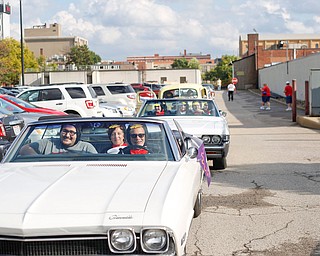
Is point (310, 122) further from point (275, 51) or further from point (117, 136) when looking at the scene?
point (275, 51)

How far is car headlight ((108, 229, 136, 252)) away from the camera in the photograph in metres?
4.40

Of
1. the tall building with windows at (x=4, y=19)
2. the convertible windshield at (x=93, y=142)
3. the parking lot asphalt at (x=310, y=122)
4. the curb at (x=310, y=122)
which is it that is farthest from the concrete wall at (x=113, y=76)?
the convertible windshield at (x=93, y=142)

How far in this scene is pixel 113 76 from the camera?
85.8m

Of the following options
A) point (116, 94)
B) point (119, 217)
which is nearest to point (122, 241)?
point (119, 217)

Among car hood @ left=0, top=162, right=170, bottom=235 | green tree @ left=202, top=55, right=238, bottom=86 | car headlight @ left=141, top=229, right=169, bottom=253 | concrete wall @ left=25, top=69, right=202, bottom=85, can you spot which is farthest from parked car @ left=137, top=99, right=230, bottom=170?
green tree @ left=202, top=55, right=238, bottom=86

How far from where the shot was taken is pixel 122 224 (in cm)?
438

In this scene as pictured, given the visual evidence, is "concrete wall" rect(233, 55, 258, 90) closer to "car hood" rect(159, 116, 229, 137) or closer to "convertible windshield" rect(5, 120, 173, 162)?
"car hood" rect(159, 116, 229, 137)

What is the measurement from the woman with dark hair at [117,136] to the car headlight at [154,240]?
2.24 m

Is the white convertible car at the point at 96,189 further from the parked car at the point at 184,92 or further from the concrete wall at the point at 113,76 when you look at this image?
the concrete wall at the point at 113,76

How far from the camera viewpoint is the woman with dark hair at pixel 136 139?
6531 mm

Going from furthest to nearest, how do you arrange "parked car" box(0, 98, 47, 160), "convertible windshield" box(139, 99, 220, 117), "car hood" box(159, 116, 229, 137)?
"convertible windshield" box(139, 99, 220, 117) < "car hood" box(159, 116, 229, 137) < "parked car" box(0, 98, 47, 160)

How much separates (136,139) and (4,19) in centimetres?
13394

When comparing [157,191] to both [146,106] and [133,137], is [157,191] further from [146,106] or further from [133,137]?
[146,106]

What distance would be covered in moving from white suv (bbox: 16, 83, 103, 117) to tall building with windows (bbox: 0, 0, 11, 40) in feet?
371
